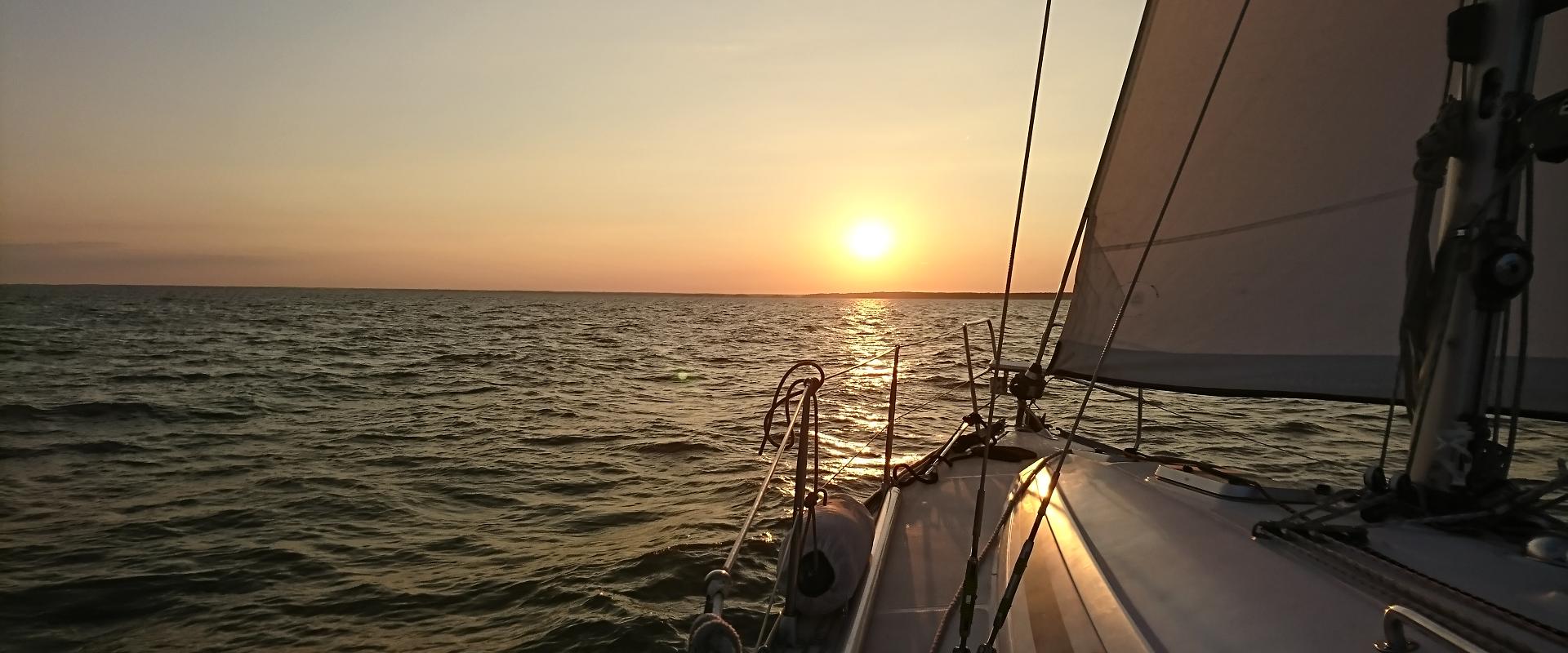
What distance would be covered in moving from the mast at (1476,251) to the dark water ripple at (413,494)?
2.52 m

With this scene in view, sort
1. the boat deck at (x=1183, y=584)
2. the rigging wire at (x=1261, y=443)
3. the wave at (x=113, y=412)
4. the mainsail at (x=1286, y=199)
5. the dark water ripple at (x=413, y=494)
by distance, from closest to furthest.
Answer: the boat deck at (x=1183, y=584) < the mainsail at (x=1286, y=199) < the dark water ripple at (x=413, y=494) < the rigging wire at (x=1261, y=443) < the wave at (x=113, y=412)

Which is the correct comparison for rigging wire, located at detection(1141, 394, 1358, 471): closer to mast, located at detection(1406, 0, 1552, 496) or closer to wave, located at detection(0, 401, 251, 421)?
mast, located at detection(1406, 0, 1552, 496)

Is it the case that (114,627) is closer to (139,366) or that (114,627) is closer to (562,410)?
(562,410)

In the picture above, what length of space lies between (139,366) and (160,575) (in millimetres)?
19569

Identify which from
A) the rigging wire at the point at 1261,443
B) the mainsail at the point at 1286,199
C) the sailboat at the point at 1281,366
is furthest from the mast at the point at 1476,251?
the rigging wire at the point at 1261,443

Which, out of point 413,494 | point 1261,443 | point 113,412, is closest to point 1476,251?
point 1261,443

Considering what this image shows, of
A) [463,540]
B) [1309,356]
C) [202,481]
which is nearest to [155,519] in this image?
[202,481]

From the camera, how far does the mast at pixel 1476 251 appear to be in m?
2.53

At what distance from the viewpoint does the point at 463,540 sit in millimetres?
7324

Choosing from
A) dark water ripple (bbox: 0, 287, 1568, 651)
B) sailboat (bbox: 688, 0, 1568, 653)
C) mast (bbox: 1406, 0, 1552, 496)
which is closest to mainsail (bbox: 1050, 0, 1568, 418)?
sailboat (bbox: 688, 0, 1568, 653)

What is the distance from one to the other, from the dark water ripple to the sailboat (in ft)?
4.44

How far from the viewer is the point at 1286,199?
12.7ft

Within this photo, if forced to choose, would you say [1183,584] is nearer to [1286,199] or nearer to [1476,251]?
[1476,251]

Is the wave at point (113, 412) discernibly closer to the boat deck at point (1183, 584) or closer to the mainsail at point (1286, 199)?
the boat deck at point (1183, 584)
